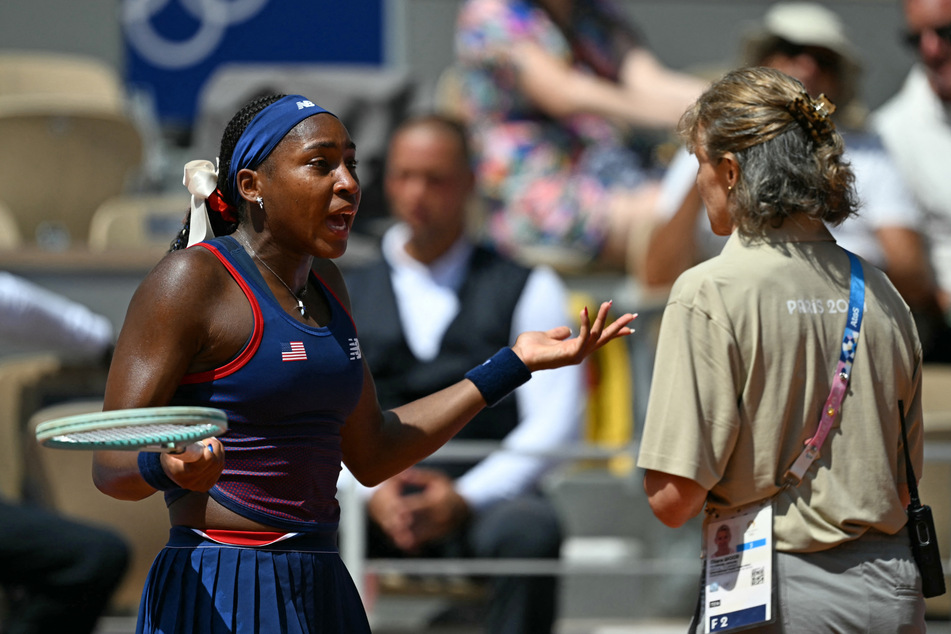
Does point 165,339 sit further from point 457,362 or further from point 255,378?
point 457,362

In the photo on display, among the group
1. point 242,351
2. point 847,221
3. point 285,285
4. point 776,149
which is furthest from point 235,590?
point 847,221

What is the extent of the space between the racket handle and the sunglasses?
348 centimetres

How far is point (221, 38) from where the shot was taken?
688 centimetres

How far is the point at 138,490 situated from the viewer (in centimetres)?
196

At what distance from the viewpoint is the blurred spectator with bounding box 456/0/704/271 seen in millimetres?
5035

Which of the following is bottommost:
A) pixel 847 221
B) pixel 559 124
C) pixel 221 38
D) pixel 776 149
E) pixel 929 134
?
pixel 776 149

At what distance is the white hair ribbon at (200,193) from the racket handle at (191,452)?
45 centimetres

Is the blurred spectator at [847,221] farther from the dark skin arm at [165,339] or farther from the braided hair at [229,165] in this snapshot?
the dark skin arm at [165,339]

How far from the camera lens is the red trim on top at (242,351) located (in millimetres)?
1962

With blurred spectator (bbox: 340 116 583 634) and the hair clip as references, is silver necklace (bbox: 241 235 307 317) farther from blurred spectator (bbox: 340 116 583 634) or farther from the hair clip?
blurred spectator (bbox: 340 116 583 634)

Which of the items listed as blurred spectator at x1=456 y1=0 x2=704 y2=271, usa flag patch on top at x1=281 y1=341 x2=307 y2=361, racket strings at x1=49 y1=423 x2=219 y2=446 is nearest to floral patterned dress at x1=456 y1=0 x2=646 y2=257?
blurred spectator at x1=456 y1=0 x2=704 y2=271

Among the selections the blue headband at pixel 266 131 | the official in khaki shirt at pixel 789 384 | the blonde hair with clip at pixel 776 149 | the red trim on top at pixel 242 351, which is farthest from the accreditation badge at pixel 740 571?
the blue headband at pixel 266 131

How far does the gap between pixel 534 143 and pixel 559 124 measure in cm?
20

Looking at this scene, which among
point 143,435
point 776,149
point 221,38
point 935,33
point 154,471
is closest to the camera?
point 143,435
